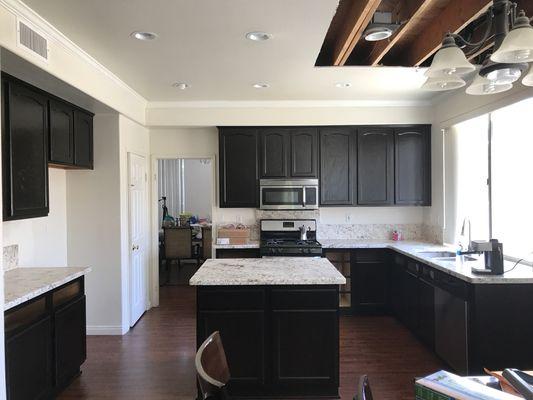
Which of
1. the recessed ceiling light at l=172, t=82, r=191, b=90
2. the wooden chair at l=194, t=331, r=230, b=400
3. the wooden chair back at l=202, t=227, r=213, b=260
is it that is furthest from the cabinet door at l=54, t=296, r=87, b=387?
the wooden chair back at l=202, t=227, r=213, b=260

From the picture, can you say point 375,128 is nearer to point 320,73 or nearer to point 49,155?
point 320,73

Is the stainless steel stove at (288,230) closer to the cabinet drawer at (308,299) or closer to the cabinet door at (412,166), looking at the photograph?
the cabinet door at (412,166)

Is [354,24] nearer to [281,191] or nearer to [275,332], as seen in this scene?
[275,332]

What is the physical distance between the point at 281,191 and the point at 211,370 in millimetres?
3581

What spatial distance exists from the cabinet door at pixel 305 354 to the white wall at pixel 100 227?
7.13 feet

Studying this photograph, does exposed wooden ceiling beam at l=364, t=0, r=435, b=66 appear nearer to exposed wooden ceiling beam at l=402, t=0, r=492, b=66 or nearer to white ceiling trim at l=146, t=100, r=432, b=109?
exposed wooden ceiling beam at l=402, t=0, r=492, b=66

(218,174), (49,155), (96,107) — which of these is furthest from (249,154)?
(49,155)

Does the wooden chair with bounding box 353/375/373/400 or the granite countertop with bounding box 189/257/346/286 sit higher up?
the granite countertop with bounding box 189/257/346/286

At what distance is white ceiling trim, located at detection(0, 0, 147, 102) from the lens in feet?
7.46

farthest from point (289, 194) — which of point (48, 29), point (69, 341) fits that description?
point (48, 29)

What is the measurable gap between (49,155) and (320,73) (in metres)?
2.53

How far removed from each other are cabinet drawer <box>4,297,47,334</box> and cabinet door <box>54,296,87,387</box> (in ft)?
0.65

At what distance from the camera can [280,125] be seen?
494 cm

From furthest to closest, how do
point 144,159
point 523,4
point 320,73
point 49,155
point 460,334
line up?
point 144,159, point 320,73, point 49,155, point 460,334, point 523,4
